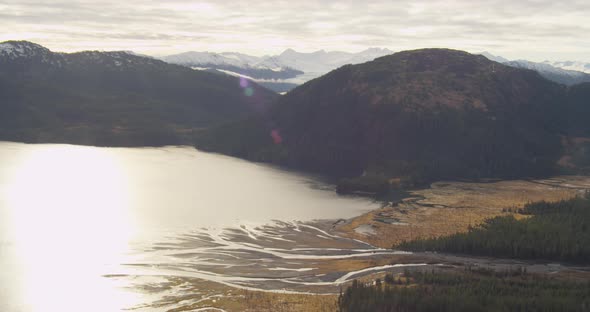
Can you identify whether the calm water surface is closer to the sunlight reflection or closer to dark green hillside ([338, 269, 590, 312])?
the sunlight reflection

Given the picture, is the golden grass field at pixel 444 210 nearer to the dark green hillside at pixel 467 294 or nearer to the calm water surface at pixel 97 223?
the calm water surface at pixel 97 223

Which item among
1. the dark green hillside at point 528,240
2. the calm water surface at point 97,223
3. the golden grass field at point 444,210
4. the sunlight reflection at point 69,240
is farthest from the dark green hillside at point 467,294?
the sunlight reflection at point 69,240

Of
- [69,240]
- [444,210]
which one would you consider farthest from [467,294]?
[69,240]

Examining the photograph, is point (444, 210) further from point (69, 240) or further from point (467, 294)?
point (69, 240)

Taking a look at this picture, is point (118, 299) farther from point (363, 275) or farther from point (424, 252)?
point (424, 252)

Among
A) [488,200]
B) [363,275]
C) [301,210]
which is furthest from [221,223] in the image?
[488,200]

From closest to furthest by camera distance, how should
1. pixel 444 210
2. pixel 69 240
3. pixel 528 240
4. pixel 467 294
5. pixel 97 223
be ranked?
1. pixel 467 294
2. pixel 528 240
3. pixel 69 240
4. pixel 97 223
5. pixel 444 210

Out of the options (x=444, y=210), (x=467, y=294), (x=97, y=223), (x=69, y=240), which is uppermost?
(x=444, y=210)

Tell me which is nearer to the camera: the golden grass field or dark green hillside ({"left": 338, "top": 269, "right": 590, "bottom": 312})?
dark green hillside ({"left": 338, "top": 269, "right": 590, "bottom": 312})

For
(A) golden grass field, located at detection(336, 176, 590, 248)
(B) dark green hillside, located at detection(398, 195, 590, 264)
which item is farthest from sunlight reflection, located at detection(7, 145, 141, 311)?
(B) dark green hillside, located at detection(398, 195, 590, 264)
